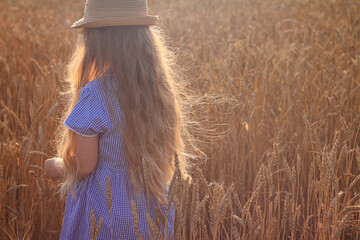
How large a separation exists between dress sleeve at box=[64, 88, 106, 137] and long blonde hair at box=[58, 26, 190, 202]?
2.5 inches

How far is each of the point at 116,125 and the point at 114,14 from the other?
0.36m

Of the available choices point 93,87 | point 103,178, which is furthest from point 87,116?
point 103,178

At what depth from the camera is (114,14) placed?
1212 mm

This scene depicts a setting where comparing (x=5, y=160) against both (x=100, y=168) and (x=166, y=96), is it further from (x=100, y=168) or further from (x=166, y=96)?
(x=166, y=96)

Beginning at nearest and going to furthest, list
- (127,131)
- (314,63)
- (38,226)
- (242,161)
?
(127,131) → (38,226) → (242,161) → (314,63)

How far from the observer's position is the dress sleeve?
44.9 inches

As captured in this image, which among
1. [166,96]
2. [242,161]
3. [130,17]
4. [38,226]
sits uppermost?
[130,17]

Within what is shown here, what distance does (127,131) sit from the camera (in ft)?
3.97

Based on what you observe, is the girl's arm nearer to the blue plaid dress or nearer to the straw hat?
the blue plaid dress

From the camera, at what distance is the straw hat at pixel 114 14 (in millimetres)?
1200

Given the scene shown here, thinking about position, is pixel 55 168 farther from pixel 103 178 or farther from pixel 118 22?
pixel 118 22

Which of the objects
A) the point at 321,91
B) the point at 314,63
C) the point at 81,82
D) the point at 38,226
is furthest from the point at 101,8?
the point at 314,63

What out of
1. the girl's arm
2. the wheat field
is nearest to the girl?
the girl's arm

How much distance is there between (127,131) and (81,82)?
0.79 ft
